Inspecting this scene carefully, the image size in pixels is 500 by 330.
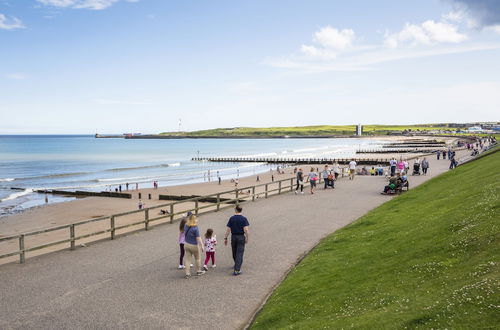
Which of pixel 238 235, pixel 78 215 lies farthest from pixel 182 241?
pixel 78 215

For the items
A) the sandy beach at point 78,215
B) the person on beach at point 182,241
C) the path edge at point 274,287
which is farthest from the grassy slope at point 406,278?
the sandy beach at point 78,215

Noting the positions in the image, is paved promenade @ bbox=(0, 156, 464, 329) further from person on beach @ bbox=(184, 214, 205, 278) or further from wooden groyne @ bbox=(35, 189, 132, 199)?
wooden groyne @ bbox=(35, 189, 132, 199)

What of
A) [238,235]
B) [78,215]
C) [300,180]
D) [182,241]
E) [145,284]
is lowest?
[78,215]

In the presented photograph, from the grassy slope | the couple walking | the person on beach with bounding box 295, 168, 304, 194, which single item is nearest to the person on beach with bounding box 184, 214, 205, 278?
the couple walking

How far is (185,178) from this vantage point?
7719cm

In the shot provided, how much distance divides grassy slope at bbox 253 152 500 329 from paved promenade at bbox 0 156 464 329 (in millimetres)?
957

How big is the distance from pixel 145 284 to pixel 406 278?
20.8 ft

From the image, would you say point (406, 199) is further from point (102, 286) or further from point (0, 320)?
point (0, 320)

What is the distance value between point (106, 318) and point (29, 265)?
5.20 m

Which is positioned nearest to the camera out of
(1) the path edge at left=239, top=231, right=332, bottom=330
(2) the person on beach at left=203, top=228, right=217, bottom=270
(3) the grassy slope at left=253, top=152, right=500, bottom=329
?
(3) the grassy slope at left=253, top=152, right=500, bottom=329

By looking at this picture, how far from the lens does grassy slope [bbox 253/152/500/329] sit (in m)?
6.57

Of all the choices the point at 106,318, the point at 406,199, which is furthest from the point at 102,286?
the point at 406,199

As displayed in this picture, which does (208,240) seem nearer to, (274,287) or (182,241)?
(182,241)

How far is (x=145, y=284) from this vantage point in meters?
11.3
